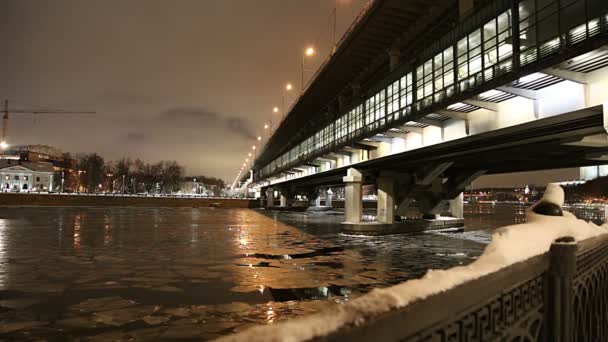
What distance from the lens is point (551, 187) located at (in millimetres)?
4953

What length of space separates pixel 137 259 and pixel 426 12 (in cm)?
2657

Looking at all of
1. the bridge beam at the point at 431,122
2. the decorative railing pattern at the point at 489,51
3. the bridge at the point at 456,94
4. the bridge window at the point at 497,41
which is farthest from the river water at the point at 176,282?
the bridge window at the point at 497,41

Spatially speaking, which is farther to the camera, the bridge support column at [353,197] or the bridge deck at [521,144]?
the bridge support column at [353,197]

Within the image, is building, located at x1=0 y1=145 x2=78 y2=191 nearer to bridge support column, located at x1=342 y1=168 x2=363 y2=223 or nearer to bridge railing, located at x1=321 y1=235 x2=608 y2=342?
bridge support column, located at x1=342 y1=168 x2=363 y2=223

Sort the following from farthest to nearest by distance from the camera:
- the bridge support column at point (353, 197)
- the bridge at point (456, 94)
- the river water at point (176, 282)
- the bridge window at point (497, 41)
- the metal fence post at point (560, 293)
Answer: the bridge support column at point (353, 197)
the bridge window at point (497, 41)
the bridge at point (456, 94)
the river water at point (176, 282)
the metal fence post at point (560, 293)

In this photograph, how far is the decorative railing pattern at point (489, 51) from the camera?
13.9 m

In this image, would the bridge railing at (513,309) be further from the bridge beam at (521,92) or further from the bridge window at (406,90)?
the bridge window at (406,90)

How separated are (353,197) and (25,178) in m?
147

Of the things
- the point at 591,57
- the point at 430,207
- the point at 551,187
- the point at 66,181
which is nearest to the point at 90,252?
the point at 551,187

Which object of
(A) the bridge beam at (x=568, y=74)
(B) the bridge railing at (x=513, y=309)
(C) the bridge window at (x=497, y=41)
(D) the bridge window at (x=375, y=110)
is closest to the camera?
(B) the bridge railing at (x=513, y=309)

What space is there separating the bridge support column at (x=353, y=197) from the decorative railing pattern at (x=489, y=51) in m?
6.69

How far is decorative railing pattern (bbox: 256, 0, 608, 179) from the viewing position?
13.9 m

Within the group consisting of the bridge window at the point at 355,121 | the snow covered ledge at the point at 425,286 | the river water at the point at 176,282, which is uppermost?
the bridge window at the point at 355,121

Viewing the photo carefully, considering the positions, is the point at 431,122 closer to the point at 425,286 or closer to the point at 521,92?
the point at 521,92
